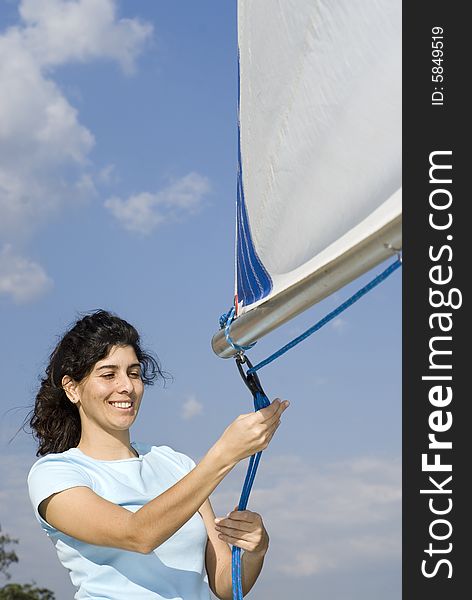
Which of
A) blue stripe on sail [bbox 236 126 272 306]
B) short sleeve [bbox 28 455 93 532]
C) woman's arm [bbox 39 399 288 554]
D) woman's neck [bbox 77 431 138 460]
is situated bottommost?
woman's arm [bbox 39 399 288 554]

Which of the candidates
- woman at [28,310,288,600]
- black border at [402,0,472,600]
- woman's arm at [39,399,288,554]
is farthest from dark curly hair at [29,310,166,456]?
black border at [402,0,472,600]

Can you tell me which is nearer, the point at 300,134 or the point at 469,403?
the point at 469,403

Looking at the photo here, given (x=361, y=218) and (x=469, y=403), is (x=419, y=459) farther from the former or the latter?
(x=361, y=218)

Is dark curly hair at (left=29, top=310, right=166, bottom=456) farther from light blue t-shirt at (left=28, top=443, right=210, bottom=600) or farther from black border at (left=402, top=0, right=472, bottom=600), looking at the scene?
black border at (left=402, top=0, right=472, bottom=600)

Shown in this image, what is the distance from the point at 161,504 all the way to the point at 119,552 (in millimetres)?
412

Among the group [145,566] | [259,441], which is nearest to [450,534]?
[259,441]

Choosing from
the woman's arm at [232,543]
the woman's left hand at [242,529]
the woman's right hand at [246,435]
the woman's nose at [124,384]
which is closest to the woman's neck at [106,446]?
the woman's nose at [124,384]

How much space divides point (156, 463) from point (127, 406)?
20 cm


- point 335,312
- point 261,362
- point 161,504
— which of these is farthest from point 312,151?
point 161,504

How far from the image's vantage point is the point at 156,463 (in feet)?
7.15

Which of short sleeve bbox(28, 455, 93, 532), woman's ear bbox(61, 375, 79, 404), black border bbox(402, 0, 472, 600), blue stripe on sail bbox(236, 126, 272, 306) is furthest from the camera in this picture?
woman's ear bbox(61, 375, 79, 404)

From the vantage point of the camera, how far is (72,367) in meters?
2.11

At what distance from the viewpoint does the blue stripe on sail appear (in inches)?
60.6

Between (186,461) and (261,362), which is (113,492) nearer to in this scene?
(186,461)
